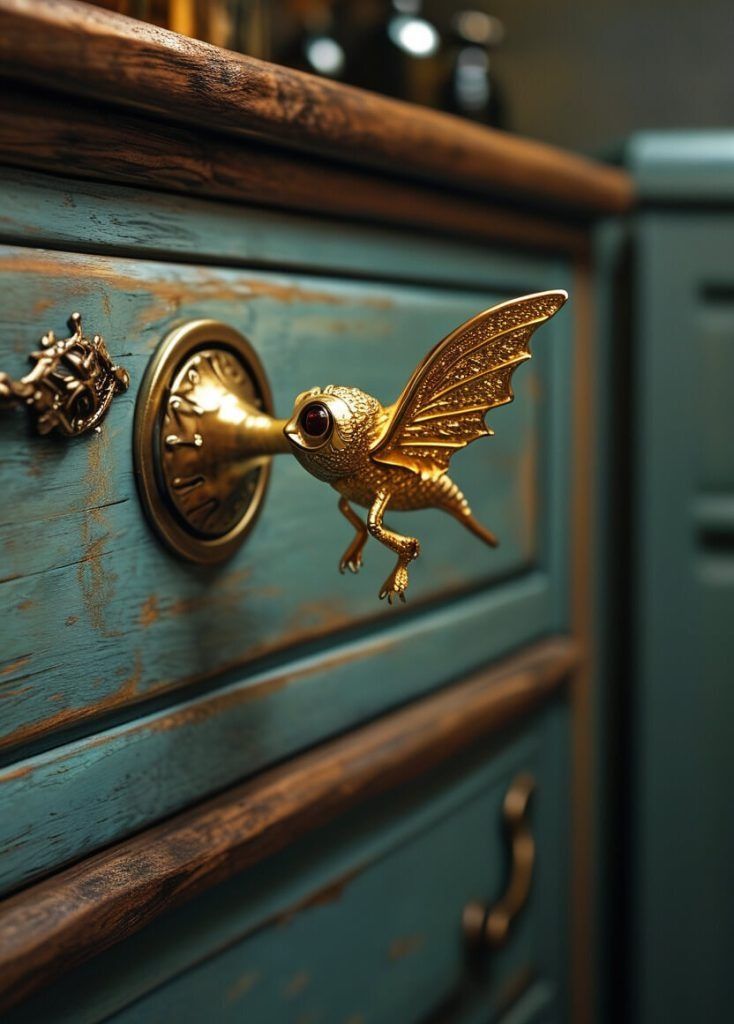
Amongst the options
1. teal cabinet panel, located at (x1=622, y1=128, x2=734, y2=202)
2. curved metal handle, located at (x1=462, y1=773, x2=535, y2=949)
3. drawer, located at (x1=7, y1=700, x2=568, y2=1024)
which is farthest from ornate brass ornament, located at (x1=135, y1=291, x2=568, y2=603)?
teal cabinet panel, located at (x1=622, y1=128, x2=734, y2=202)

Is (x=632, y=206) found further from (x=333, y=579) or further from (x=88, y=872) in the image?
(x=88, y=872)

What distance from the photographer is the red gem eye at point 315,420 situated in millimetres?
312

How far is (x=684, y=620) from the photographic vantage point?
0.67m

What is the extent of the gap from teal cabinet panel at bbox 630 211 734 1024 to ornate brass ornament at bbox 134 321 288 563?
14.3 inches

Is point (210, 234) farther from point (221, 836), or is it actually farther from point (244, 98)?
point (221, 836)

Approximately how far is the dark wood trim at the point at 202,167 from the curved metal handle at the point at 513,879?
298mm

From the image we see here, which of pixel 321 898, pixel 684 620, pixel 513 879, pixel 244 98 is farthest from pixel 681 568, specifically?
pixel 244 98

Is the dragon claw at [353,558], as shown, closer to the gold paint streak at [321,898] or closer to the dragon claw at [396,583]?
the dragon claw at [396,583]

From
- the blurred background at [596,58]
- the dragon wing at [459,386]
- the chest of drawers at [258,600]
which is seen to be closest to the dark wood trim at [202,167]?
the chest of drawers at [258,600]

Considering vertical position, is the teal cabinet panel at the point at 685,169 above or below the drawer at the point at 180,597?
above

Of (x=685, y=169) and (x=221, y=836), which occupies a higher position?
(x=685, y=169)

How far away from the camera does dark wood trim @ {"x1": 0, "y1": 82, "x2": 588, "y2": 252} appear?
284mm

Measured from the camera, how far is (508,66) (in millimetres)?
860

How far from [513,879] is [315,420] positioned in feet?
1.16
